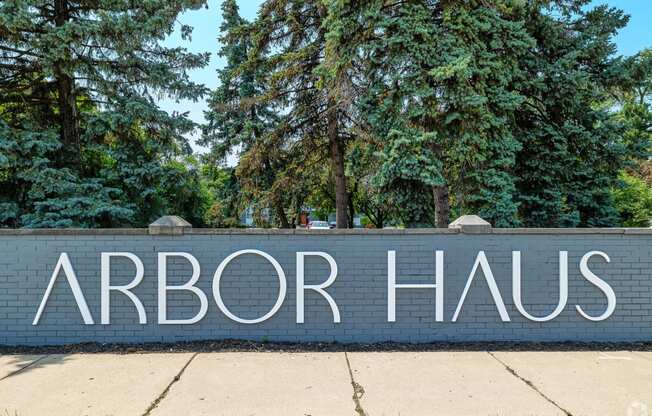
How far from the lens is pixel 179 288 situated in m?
5.20

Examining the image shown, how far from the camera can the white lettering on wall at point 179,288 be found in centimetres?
519

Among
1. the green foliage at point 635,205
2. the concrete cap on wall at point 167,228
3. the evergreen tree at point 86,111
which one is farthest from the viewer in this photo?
the green foliage at point 635,205

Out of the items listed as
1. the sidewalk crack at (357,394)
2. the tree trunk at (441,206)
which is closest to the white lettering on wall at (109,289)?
the sidewalk crack at (357,394)

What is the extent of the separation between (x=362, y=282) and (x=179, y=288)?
228cm

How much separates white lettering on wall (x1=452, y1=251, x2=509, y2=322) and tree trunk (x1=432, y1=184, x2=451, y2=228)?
4886mm

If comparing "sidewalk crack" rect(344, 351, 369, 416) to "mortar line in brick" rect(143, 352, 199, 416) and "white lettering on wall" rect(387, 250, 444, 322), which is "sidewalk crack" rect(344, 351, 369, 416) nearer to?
"white lettering on wall" rect(387, 250, 444, 322)

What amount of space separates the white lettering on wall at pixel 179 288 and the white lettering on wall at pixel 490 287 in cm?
315

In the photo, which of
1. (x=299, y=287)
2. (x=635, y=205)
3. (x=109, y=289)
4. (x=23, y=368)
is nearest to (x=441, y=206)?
(x=299, y=287)

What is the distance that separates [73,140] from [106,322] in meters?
6.27

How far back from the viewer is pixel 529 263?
530cm

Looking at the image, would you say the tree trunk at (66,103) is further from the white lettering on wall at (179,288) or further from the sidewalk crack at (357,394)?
the sidewalk crack at (357,394)

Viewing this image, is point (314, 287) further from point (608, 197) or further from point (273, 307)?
point (608, 197)

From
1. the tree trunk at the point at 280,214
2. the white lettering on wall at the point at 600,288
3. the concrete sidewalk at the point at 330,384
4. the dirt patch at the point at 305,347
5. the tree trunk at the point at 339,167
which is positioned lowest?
the dirt patch at the point at 305,347

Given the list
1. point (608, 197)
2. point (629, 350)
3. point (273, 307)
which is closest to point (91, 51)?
point (273, 307)
